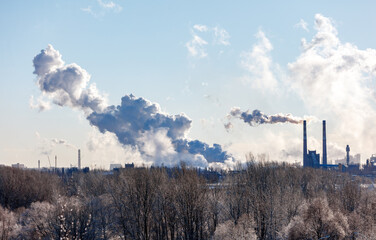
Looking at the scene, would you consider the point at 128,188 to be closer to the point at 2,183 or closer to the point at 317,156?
the point at 2,183

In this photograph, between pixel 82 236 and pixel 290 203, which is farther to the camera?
Result: pixel 290 203

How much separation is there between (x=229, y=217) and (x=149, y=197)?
1225cm

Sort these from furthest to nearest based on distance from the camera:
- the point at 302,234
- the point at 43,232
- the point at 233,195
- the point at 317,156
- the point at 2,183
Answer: the point at 317,156, the point at 2,183, the point at 233,195, the point at 43,232, the point at 302,234

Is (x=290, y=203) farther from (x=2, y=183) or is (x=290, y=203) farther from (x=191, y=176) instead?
(x=2, y=183)

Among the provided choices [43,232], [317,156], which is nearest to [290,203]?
[43,232]

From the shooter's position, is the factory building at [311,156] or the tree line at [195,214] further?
the factory building at [311,156]

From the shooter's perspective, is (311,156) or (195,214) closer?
(195,214)

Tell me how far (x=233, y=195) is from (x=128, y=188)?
1577 cm

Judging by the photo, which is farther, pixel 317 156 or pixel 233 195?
pixel 317 156

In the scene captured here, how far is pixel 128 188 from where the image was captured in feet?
181

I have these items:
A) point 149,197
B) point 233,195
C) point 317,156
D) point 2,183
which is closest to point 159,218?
point 149,197

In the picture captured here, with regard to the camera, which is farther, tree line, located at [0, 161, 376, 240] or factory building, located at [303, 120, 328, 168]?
factory building, located at [303, 120, 328, 168]

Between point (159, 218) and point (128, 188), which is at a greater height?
point (128, 188)

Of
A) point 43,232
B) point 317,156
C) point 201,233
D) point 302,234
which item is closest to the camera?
point 302,234
